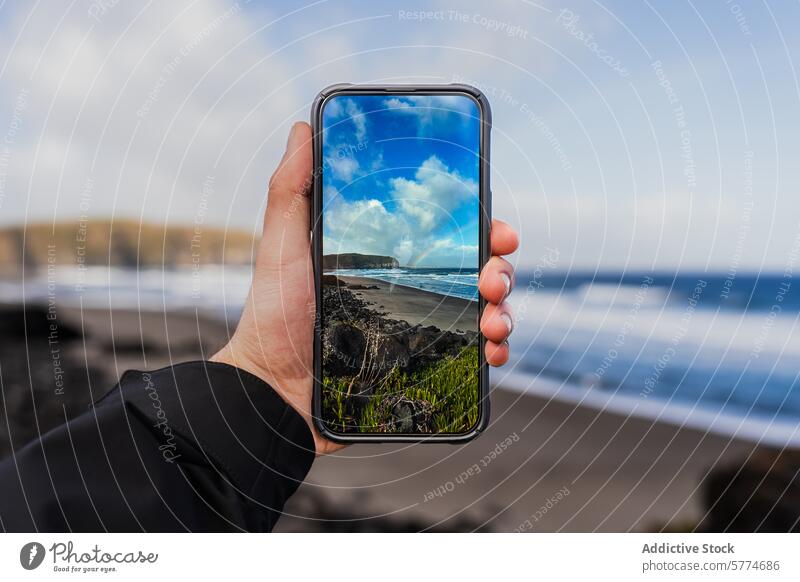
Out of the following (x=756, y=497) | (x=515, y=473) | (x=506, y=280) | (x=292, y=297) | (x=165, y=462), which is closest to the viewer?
(x=165, y=462)

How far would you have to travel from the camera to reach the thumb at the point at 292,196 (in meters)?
1.75

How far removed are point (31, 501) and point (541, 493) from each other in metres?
3.60

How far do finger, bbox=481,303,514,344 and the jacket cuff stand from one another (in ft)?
1.81

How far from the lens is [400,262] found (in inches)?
66.4

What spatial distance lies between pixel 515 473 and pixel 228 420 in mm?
3547

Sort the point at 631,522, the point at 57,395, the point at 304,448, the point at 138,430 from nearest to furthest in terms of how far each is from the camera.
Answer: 1. the point at 138,430
2. the point at 304,448
3. the point at 631,522
4. the point at 57,395

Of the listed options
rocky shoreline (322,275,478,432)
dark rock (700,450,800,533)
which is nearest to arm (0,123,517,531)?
rocky shoreline (322,275,478,432)

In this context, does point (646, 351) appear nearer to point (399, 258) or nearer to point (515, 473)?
point (515, 473)

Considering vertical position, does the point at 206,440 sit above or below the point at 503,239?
below

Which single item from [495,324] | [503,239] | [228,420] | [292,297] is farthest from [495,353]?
[228,420]

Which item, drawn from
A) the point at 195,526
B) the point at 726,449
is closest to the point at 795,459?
the point at 726,449

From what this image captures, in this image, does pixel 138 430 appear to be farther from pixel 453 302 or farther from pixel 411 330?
pixel 453 302

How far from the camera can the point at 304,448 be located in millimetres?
1792
